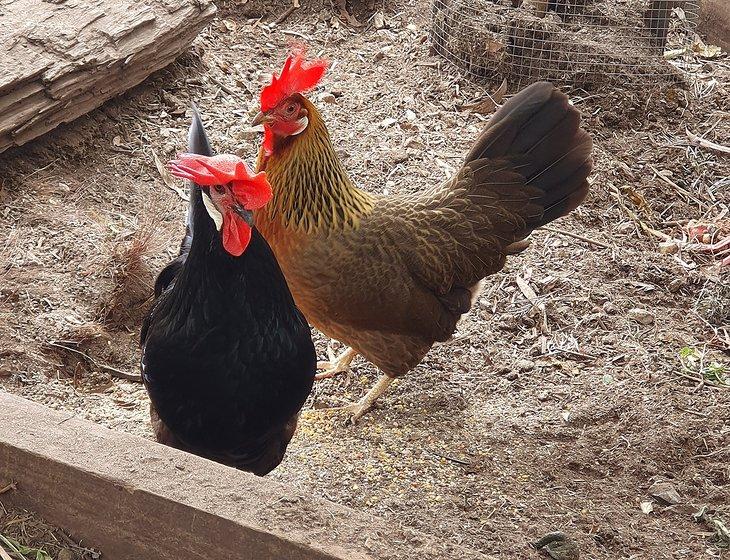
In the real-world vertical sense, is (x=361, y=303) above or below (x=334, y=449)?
above

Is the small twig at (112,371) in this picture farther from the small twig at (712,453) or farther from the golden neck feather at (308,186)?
the small twig at (712,453)

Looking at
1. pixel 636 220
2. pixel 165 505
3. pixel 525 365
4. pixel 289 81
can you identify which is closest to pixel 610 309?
pixel 525 365

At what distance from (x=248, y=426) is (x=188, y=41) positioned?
129 inches

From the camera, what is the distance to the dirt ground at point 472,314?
10.4 feet

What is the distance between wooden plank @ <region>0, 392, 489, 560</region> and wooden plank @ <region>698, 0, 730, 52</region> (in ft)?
18.1

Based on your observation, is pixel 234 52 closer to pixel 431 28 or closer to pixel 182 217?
pixel 431 28

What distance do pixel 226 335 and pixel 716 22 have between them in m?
5.37

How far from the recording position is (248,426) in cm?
265

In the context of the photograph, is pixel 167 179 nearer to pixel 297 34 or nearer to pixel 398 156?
pixel 398 156

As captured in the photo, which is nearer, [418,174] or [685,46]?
[418,174]

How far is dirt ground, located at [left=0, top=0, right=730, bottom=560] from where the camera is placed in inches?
125

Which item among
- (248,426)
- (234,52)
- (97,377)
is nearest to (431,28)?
(234,52)

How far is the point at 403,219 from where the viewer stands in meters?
3.61

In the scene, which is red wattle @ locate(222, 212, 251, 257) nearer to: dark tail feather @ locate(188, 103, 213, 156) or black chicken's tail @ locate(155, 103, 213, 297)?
Result: black chicken's tail @ locate(155, 103, 213, 297)
